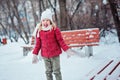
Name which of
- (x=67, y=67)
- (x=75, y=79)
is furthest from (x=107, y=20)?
(x=75, y=79)

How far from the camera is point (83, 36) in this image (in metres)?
9.89

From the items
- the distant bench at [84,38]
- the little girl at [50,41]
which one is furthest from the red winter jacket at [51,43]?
the distant bench at [84,38]

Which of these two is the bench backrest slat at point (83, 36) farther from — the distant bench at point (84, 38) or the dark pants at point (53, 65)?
the dark pants at point (53, 65)

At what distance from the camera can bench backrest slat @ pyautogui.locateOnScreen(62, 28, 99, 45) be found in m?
9.60

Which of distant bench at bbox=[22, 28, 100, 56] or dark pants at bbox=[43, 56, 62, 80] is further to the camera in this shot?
distant bench at bbox=[22, 28, 100, 56]

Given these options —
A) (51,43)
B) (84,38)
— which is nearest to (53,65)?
(51,43)

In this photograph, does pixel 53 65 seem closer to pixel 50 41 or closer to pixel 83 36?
pixel 50 41

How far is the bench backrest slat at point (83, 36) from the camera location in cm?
960

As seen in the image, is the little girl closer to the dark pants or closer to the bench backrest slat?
the dark pants

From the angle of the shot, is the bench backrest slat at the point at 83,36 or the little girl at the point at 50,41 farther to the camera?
the bench backrest slat at the point at 83,36

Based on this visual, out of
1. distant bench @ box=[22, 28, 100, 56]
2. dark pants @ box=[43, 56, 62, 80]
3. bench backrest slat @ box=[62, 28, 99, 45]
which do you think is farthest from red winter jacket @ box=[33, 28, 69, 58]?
bench backrest slat @ box=[62, 28, 99, 45]

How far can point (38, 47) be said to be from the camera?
563 centimetres

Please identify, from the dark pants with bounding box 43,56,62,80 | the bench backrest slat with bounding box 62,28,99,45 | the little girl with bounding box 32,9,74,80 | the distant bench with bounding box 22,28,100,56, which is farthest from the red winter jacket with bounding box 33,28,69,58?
the bench backrest slat with bounding box 62,28,99,45

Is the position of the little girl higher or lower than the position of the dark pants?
higher
